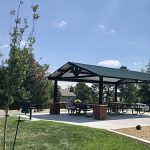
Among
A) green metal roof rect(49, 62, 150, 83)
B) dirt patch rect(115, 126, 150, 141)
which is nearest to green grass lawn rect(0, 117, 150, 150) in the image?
dirt patch rect(115, 126, 150, 141)

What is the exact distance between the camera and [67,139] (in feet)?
37.8

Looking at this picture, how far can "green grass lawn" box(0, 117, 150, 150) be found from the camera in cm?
1052

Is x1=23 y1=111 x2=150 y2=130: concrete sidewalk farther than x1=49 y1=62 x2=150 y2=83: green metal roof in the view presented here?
No

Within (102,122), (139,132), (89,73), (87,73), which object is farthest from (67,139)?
(87,73)

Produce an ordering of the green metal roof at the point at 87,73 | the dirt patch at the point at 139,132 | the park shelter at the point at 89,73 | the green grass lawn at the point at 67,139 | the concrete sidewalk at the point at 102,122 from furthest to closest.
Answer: the green metal roof at the point at 87,73
the park shelter at the point at 89,73
the concrete sidewalk at the point at 102,122
the dirt patch at the point at 139,132
the green grass lawn at the point at 67,139

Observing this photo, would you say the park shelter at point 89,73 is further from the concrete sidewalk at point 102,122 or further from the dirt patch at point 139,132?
the dirt patch at point 139,132

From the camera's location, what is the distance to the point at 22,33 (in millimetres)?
7344

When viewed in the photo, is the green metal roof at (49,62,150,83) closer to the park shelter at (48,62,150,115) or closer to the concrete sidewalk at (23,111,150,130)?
the park shelter at (48,62,150,115)

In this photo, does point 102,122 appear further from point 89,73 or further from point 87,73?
point 87,73

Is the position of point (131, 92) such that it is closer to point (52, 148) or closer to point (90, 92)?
point (90, 92)

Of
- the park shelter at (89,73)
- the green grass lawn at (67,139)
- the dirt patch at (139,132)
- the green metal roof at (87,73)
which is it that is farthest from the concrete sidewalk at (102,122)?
the green metal roof at (87,73)

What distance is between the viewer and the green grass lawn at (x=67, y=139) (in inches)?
414

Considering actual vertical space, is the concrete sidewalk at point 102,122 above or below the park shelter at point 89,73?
below

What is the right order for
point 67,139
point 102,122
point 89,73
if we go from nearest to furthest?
point 67,139 → point 102,122 → point 89,73
